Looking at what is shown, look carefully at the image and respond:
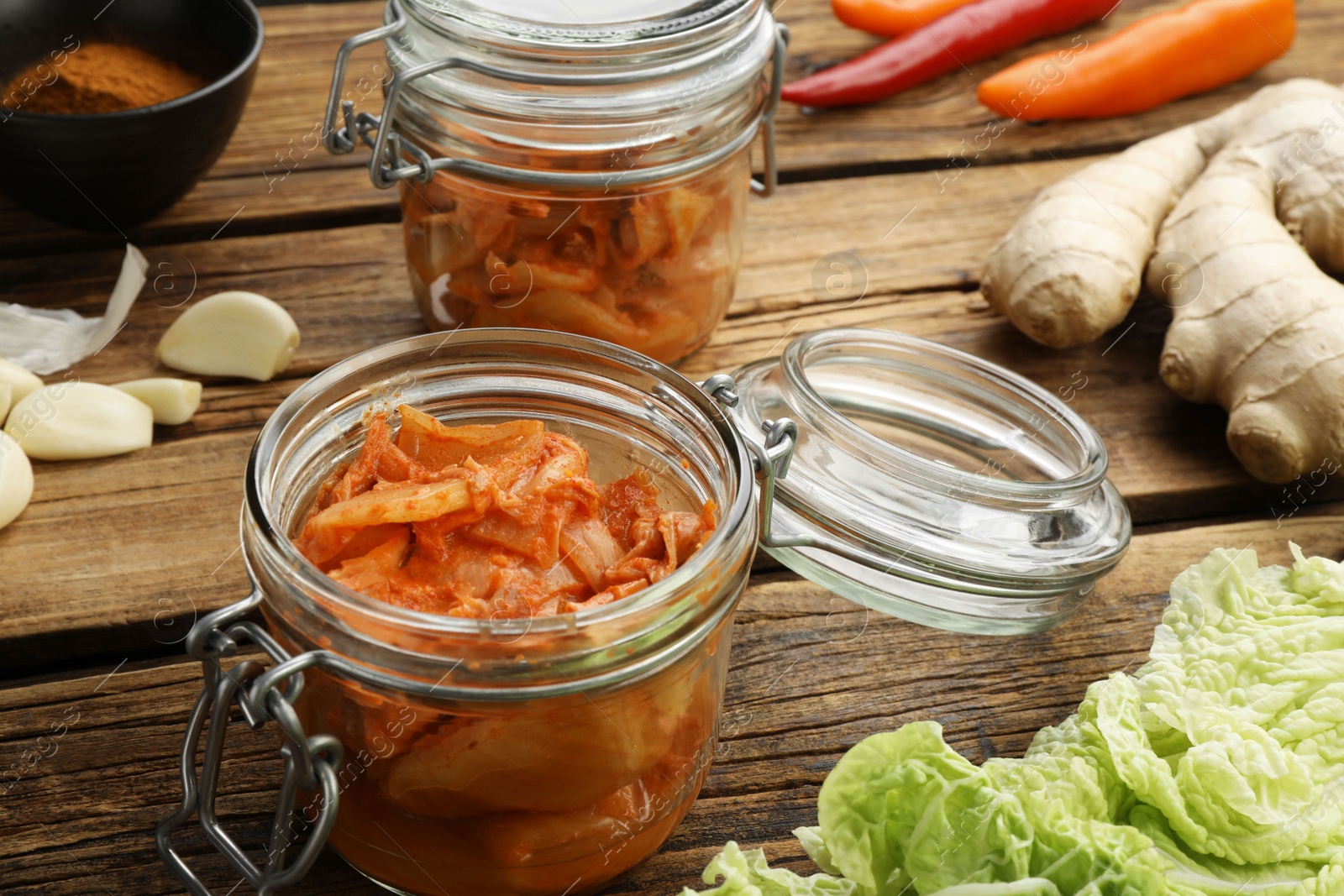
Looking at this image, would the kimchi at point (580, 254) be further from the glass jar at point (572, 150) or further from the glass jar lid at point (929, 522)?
the glass jar lid at point (929, 522)

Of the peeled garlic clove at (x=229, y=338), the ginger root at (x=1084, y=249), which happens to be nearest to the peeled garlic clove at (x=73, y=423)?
the peeled garlic clove at (x=229, y=338)

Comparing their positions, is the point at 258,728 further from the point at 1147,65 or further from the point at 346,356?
the point at 1147,65

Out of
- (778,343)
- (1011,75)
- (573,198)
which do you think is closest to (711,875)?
(573,198)

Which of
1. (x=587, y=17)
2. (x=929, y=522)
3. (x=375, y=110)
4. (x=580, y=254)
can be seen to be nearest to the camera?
(x=929, y=522)

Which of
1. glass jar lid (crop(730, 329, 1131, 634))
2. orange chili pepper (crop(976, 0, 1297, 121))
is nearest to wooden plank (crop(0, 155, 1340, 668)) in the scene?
orange chili pepper (crop(976, 0, 1297, 121))

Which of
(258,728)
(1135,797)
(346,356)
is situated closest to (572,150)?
(346,356)

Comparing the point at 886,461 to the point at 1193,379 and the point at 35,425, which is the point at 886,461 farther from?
the point at 35,425
